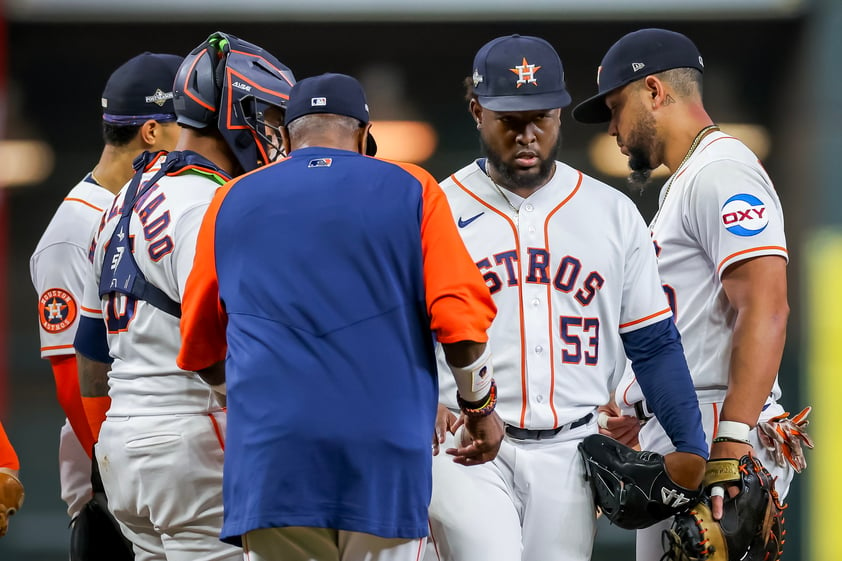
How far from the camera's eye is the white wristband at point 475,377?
264 centimetres

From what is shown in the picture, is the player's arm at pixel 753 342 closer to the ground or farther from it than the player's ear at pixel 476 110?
closer to the ground

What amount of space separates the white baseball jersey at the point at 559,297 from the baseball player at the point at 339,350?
393 millimetres

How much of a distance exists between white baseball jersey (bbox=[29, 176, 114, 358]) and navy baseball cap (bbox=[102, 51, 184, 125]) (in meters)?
0.35

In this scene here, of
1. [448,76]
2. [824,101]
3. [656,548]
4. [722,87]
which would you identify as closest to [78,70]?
[448,76]

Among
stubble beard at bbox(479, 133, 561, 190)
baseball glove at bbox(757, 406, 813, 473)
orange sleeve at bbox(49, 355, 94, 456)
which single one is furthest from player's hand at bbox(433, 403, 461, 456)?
orange sleeve at bbox(49, 355, 94, 456)

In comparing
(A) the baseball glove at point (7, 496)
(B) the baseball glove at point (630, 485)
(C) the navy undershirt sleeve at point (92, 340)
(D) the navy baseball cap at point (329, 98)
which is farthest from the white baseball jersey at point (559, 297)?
(A) the baseball glove at point (7, 496)

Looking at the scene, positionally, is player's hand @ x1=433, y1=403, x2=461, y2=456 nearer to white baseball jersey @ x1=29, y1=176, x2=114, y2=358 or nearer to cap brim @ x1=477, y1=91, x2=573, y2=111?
cap brim @ x1=477, y1=91, x2=573, y2=111

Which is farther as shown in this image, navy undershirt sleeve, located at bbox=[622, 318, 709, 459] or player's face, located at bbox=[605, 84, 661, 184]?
player's face, located at bbox=[605, 84, 661, 184]

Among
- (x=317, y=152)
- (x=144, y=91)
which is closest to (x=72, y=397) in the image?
(x=144, y=91)

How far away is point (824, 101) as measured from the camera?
702 centimetres

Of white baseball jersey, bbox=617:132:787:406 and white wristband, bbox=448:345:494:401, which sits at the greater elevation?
white baseball jersey, bbox=617:132:787:406

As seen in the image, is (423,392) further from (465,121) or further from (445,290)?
(465,121)

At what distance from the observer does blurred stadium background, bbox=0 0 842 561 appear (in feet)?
22.8

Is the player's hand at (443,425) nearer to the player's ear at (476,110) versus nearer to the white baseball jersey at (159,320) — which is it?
the white baseball jersey at (159,320)
